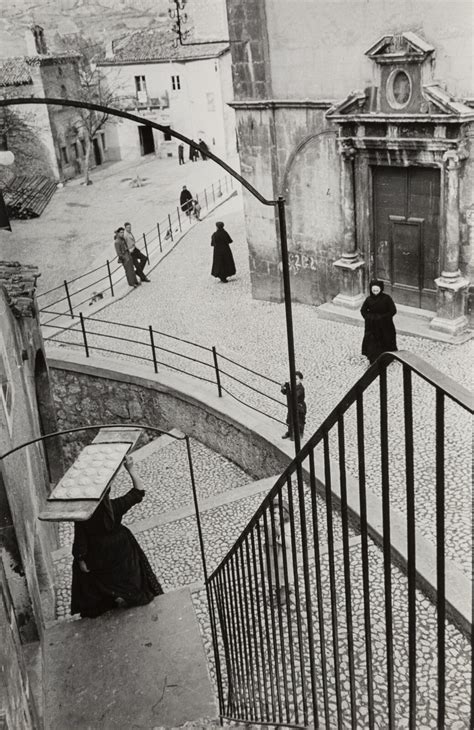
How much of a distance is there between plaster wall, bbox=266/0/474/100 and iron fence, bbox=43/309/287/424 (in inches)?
183

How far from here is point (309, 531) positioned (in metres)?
7.42

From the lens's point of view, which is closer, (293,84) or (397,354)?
(397,354)

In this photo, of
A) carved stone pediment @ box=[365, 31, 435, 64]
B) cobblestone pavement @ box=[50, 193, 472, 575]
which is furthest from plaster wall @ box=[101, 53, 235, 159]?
carved stone pediment @ box=[365, 31, 435, 64]

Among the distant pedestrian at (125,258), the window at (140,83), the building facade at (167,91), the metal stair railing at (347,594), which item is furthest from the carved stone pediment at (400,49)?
the window at (140,83)

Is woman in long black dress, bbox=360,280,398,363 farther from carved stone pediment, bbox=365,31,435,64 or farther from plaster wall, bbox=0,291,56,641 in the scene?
plaster wall, bbox=0,291,56,641

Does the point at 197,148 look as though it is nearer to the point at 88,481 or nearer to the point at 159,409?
the point at 88,481

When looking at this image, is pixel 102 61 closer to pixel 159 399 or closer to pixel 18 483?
pixel 159 399

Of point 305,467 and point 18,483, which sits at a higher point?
point 18,483

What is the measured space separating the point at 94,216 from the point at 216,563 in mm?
26147

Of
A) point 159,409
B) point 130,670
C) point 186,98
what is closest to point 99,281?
point 159,409

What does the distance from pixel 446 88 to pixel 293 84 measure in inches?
116

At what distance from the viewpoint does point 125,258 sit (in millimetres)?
16391

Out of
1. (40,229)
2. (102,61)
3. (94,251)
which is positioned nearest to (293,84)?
(94,251)

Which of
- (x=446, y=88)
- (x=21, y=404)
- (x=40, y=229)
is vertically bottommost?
(x=40, y=229)
